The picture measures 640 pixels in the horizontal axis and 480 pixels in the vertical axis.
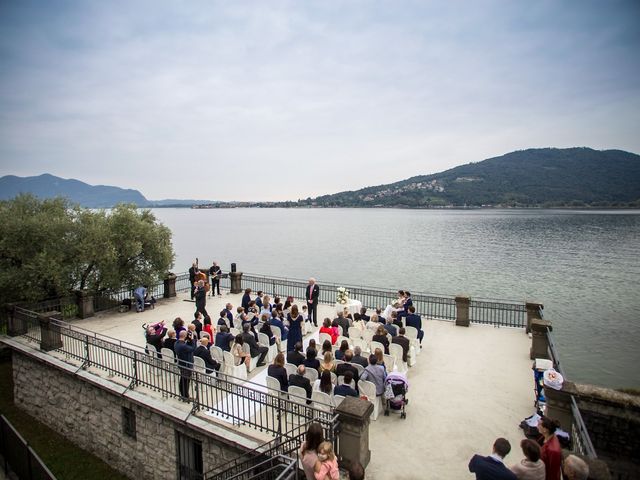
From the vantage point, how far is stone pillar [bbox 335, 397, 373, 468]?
6.75 m

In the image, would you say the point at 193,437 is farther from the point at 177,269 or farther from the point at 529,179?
the point at 529,179

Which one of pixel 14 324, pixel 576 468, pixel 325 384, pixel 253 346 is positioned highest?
pixel 576 468

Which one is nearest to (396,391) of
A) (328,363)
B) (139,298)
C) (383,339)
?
(328,363)

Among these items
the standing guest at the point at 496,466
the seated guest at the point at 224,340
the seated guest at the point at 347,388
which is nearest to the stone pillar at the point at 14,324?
the seated guest at the point at 224,340

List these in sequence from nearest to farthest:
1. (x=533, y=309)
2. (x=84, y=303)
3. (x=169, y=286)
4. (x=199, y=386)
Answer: (x=199, y=386)
(x=533, y=309)
(x=84, y=303)
(x=169, y=286)

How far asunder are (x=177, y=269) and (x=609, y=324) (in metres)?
49.6

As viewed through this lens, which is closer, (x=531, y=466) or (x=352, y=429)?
(x=531, y=466)

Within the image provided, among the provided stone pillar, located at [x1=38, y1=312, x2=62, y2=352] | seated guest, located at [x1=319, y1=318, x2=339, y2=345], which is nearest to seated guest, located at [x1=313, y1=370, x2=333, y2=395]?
seated guest, located at [x1=319, y1=318, x2=339, y2=345]

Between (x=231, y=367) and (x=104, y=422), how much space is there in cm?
478

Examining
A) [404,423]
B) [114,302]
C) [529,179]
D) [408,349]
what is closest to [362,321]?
[408,349]

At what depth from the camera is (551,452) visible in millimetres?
5602

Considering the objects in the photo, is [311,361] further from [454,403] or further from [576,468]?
[576,468]

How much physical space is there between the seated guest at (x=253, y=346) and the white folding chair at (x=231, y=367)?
664 mm

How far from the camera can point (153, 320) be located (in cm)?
1762
